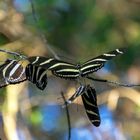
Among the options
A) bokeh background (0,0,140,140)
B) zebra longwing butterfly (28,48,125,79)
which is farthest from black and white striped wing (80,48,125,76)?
bokeh background (0,0,140,140)

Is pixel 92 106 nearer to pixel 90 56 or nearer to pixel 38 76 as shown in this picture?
pixel 38 76

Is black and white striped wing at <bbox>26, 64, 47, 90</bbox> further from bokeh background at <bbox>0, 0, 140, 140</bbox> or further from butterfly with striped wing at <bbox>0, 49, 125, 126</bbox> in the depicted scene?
bokeh background at <bbox>0, 0, 140, 140</bbox>

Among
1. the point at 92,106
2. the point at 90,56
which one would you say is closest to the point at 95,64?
the point at 92,106

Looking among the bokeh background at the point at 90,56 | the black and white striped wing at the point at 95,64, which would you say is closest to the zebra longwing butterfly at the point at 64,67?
the black and white striped wing at the point at 95,64

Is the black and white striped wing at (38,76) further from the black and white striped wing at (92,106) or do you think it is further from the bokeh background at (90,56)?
the bokeh background at (90,56)

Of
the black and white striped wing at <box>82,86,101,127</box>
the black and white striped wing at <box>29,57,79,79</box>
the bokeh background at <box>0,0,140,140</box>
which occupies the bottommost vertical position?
the black and white striped wing at <box>82,86,101,127</box>

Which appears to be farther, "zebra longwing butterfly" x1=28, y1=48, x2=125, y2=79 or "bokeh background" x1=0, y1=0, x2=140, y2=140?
"bokeh background" x1=0, y1=0, x2=140, y2=140

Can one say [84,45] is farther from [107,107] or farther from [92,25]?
[107,107]
